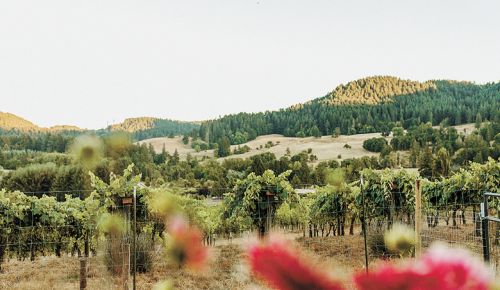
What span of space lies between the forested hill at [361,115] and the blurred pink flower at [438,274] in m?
101

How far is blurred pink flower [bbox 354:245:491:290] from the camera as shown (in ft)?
0.68

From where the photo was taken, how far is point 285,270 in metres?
0.23

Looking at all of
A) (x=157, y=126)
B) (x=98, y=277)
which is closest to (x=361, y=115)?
(x=157, y=126)

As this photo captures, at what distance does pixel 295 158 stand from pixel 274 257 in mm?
82172

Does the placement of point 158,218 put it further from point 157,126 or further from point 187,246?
point 157,126

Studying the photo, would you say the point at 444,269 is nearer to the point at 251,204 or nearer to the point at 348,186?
the point at 251,204

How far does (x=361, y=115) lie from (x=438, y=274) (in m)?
121

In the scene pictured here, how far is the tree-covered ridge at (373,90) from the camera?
14188 centimetres

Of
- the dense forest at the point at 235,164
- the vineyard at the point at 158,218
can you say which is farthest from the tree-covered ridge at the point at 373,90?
the vineyard at the point at 158,218

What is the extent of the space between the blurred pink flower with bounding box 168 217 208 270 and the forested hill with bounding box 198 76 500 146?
10047 cm

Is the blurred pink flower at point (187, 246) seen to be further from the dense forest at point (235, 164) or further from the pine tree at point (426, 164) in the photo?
the pine tree at point (426, 164)

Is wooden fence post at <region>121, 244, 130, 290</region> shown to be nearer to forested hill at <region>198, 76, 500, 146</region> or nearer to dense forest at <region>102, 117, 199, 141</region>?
forested hill at <region>198, 76, 500, 146</region>

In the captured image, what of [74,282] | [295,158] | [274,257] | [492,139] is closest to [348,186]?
[74,282]

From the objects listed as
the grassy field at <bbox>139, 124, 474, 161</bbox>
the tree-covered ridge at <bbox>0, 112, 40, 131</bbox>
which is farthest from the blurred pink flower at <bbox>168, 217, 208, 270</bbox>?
the tree-covered ridge at <bbox>0, 112, 40, 131</bbox>
